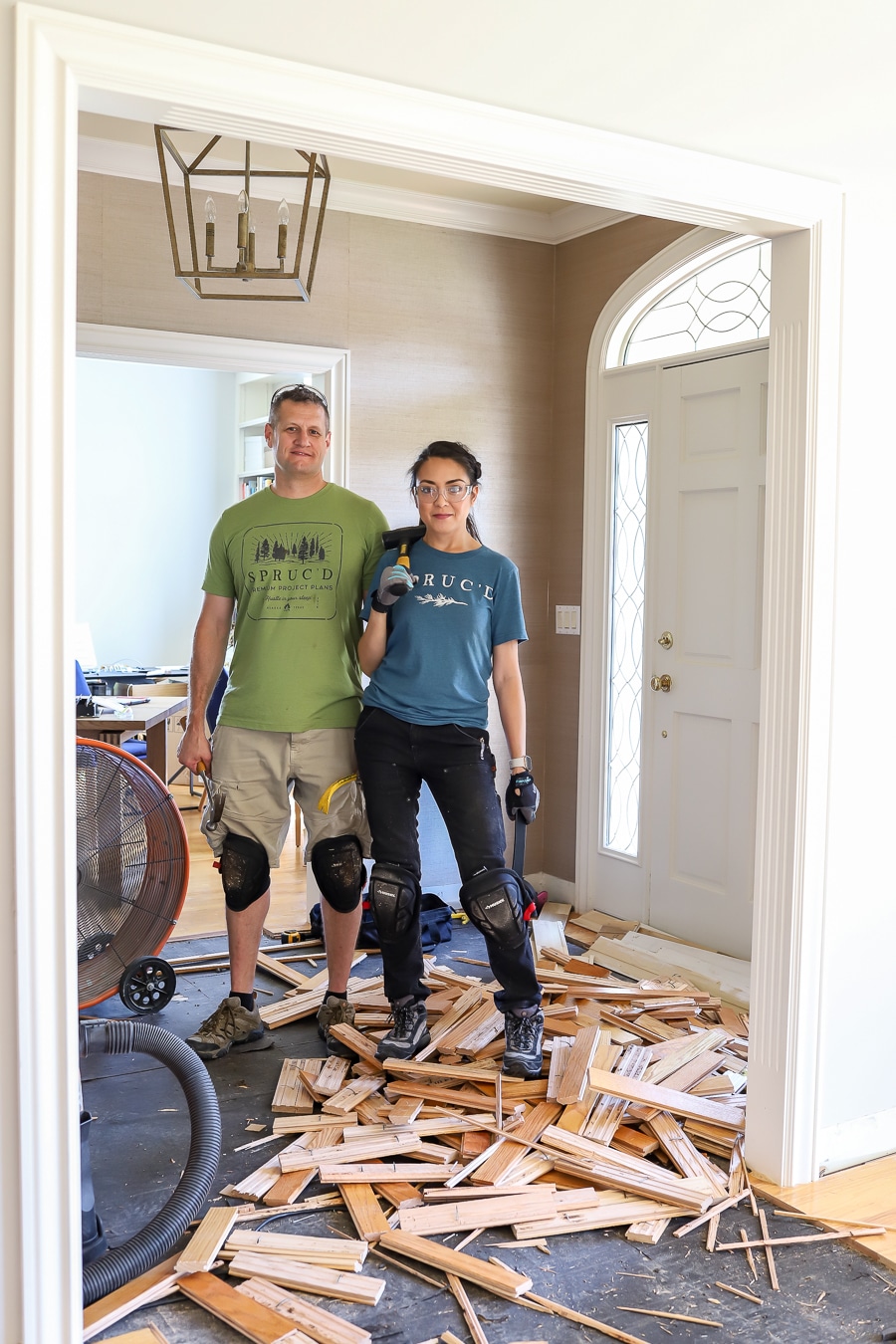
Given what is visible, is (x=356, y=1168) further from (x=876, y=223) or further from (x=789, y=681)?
(x=876, y=223)

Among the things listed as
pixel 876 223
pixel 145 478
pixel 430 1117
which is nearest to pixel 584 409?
pixel 876 223

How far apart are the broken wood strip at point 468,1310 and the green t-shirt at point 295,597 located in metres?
1.52

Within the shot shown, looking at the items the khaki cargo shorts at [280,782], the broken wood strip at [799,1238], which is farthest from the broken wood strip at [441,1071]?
the broken wood strip at [799,1238]

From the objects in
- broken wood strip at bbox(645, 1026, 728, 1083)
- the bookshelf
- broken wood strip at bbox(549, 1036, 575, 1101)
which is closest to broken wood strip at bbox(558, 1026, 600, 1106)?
broken wood strip at bbox(549, 1036, 575, 1101)

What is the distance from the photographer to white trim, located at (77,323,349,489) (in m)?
4.29

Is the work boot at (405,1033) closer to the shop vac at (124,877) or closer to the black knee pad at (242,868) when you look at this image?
the black knee pad at (242,868)

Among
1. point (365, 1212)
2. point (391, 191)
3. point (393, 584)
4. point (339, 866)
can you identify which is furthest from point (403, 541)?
point (391, 191)

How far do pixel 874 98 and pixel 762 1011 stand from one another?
84.2 inches

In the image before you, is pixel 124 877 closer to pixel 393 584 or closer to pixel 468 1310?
pixel 393 584

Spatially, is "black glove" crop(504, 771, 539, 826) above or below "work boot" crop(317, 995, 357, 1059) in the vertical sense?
above

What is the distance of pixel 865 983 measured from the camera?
2820 millimetres

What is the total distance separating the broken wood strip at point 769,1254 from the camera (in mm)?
2322

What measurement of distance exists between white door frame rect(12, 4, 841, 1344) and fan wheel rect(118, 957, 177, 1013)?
967 mm

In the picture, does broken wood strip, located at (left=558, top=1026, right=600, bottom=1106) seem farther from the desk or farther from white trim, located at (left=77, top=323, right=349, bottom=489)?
white trim, located at (left=77, top=323, right=349, bottom=489)
